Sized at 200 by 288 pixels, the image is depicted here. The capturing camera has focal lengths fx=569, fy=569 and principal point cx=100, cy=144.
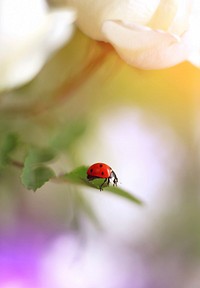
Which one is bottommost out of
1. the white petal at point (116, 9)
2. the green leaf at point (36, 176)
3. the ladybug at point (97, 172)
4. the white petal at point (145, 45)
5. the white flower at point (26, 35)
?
the green leaf at point (36, 176)

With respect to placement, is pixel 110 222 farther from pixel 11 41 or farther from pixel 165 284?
pixel 11 41

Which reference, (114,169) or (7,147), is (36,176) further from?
(114,169)

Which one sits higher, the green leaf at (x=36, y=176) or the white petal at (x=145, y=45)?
the white petal at (x=145, y=45)

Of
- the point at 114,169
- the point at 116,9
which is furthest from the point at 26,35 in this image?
the point at 114,169

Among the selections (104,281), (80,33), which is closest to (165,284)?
(104,281)

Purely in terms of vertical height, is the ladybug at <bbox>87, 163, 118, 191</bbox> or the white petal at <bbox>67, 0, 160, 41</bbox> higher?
the white petal at <bbox>67, 0, 160, 41</bbox>
